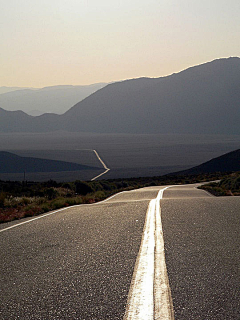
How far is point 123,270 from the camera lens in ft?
13.7

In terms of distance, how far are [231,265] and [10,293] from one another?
2.44 m

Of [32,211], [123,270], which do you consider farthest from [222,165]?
[123,270]

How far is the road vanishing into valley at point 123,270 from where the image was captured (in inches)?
124

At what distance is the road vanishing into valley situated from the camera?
124 inches

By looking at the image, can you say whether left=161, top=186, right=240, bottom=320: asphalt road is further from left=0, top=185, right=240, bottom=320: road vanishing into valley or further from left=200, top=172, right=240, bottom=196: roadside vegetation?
left=200, top=172, right=240, bottom=196: roadside vegetation

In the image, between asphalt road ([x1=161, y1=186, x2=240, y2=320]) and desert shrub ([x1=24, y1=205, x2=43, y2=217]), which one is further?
desert shrub ([x1=24, y1=205, x2=43, y2=217])

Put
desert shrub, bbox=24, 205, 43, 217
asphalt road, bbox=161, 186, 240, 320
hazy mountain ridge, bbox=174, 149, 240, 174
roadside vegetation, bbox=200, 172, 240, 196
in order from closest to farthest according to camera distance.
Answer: asphalt road, bbox=161, 186, 240, 320
desert shrub, bbox=24, 205, 43, 217
roadside vegetation, bbox=200, 172, 240, 196
hazy mountain ridge, bbox=174, 149, 240, 174

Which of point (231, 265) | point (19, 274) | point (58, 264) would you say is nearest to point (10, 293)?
point (19, 274)

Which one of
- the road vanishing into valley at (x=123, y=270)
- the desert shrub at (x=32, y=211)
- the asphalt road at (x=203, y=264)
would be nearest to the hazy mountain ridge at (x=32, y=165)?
the desert shrub at (x=32, y=211)

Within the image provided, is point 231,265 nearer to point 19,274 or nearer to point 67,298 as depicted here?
point 67,298

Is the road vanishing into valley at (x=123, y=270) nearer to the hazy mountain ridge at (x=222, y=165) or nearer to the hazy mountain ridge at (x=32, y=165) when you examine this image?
the hazy mountain ridge at (x=222, y=165)

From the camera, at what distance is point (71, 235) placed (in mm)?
6344

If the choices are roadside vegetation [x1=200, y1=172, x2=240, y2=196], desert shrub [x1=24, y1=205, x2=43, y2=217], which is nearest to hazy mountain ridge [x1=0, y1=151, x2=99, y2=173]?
roadside vegetation [x1=200, y1=172, x2=240, y2=196]

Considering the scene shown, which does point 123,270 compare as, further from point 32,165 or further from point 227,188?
point 32,165
